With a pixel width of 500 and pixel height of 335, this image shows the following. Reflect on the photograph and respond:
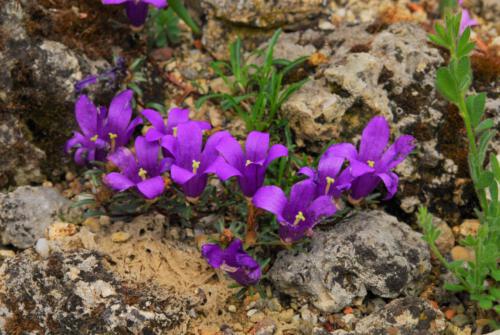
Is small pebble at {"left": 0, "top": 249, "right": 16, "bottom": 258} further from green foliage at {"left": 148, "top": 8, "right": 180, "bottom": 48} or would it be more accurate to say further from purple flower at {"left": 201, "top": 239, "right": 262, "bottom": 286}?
green foliage at {"left": 148, "top": 8, "right": 180, "bottom": 48}

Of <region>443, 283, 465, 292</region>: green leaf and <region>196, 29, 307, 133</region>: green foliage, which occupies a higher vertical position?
<region>196, 29, 307, 133</region>: green foliage

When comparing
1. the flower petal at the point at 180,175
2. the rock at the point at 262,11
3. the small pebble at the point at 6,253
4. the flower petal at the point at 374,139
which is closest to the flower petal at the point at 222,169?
the flower petal at the point at 180,175

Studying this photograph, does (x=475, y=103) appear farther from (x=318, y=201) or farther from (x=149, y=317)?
(x=149, y=317)

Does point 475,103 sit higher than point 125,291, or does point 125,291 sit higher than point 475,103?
point 475,103

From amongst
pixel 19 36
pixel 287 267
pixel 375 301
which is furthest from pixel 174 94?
pixel 375 301

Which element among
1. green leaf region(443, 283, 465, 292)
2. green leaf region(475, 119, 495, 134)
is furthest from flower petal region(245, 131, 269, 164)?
green leaf region(443, 283, 465, 292)

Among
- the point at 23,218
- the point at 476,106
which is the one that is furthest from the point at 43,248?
the point at 476,106

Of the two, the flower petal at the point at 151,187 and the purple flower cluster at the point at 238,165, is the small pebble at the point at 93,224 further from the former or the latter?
the flower petal at the point at 151,187
